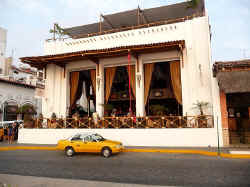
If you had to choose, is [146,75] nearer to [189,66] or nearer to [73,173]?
[189,66]

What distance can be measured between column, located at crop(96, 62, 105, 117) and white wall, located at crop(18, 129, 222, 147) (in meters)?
2.26

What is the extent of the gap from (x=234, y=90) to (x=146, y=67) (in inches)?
258

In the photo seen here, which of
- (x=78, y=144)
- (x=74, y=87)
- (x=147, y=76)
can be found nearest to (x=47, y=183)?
(x=78, y=144)

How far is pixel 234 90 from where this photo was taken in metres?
10.7

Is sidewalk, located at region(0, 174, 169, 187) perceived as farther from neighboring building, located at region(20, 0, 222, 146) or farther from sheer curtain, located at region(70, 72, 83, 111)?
sheer curtain, located at region(70, 72, 83, 111)

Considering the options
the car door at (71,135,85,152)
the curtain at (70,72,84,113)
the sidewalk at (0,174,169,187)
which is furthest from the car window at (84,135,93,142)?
the curtain at (70,72,84,113)

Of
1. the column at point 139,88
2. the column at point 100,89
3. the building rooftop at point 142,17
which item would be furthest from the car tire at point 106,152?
the building rooftop at point 142,17

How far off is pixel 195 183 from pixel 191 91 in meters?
8.71

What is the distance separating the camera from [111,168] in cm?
752

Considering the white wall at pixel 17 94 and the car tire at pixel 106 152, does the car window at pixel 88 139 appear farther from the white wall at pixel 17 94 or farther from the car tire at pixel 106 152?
the white wall at pixel 17 94

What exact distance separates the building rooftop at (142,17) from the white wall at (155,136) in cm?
831

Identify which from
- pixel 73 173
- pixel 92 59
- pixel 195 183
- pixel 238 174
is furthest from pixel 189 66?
pixel 73 173

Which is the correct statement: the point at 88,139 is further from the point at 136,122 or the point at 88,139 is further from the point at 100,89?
the point at 100,89

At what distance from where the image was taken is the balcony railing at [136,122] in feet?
40.6
